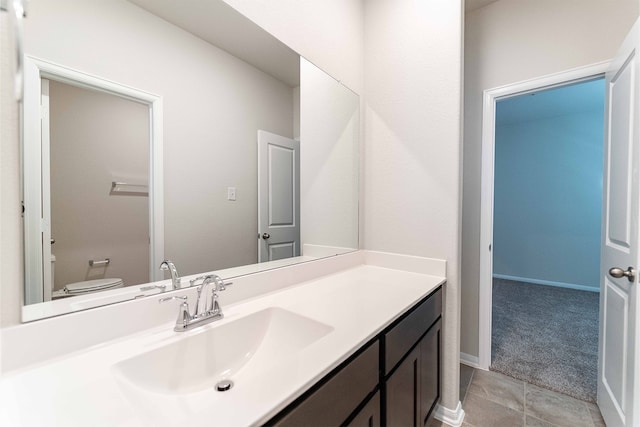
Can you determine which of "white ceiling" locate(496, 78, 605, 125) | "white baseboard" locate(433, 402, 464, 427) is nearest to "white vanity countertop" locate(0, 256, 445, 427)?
"white baseboard" locate(433, 402, 464, 427)

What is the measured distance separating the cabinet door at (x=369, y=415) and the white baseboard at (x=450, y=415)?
35.7 inches

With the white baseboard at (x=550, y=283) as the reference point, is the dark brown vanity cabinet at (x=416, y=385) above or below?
above

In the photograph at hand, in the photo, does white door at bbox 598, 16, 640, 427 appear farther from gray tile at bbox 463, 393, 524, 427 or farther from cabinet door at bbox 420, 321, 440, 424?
cabinet door at bbox 420, 321, 440, 424

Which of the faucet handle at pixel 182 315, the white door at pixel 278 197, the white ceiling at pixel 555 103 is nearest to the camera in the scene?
the faucet handle at pixel 182 315

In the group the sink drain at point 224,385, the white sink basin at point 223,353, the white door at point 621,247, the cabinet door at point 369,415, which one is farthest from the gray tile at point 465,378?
the sink drain at point 224,385

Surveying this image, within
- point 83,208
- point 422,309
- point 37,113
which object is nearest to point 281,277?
point 422,309

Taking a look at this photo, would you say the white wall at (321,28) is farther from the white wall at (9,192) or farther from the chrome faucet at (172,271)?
the chrome faucet at (172,271)

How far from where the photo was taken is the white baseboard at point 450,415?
1484mm

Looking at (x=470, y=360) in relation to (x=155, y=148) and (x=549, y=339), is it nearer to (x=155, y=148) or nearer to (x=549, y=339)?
(x=549, y=339)

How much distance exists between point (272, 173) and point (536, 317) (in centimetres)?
324

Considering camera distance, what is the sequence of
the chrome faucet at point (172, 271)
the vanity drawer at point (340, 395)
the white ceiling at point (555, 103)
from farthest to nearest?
1. the white ceiling at point (555, 103)
2. the chrome faucet at point (172, 271)
3. the vanity drawer at point (340, 395)

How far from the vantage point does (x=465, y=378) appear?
6.21 ft

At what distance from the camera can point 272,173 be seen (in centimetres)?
135

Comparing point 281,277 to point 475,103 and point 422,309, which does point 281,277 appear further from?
Answer: point 475,103
